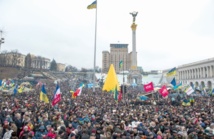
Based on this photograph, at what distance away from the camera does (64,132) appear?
7434mm

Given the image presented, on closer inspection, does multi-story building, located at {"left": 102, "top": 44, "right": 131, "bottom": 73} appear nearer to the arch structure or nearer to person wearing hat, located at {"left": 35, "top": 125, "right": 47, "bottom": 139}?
the arch structure

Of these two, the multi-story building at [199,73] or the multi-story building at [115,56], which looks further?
the multi-story building at [115,56]

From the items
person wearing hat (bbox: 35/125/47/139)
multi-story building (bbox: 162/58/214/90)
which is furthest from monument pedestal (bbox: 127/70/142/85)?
person wearing hat (bbox: 35/125/47/139)

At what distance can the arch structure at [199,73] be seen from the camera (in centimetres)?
6159

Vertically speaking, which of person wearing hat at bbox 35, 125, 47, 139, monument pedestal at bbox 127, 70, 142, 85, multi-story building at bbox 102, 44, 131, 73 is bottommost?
person wearing hat at bbox 35, 125, 47, 139

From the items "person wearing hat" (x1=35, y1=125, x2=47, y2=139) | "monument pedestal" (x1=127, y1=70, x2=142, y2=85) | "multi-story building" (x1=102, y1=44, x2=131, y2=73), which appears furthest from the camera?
"multi-story building" (x1=102, y1=44, x2=131, y2=73)

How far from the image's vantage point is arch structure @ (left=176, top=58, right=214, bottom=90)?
61594mm

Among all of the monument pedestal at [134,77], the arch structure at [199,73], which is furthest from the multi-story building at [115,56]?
the monument pedestal at [134,77]

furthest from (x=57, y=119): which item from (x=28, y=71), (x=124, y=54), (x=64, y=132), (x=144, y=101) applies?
(x=124, y=54)

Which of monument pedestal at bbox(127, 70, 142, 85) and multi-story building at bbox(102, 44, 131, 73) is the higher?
multi-story building at bbox(102, 44, 131, 73)

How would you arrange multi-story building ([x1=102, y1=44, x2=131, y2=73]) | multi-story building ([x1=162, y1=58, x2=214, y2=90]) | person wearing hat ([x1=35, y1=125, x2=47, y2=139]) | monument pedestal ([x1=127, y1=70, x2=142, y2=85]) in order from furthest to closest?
multi-story building ([x1=102, y1=44, x2=131, y2=73]) → multi-story building ([x1=162, y1=58, x2=214, y2=90]) → monument pedestal ([x1=127, y1=70, x2=142, y2=85]) → person wearing hat ([x1=35, y1=125, x2=47, y2=139])

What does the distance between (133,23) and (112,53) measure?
280 ft

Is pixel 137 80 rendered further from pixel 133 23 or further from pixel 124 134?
pixel 124 134

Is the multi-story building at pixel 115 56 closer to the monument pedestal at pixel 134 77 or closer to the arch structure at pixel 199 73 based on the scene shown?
the arch structure at pixel 199 73
